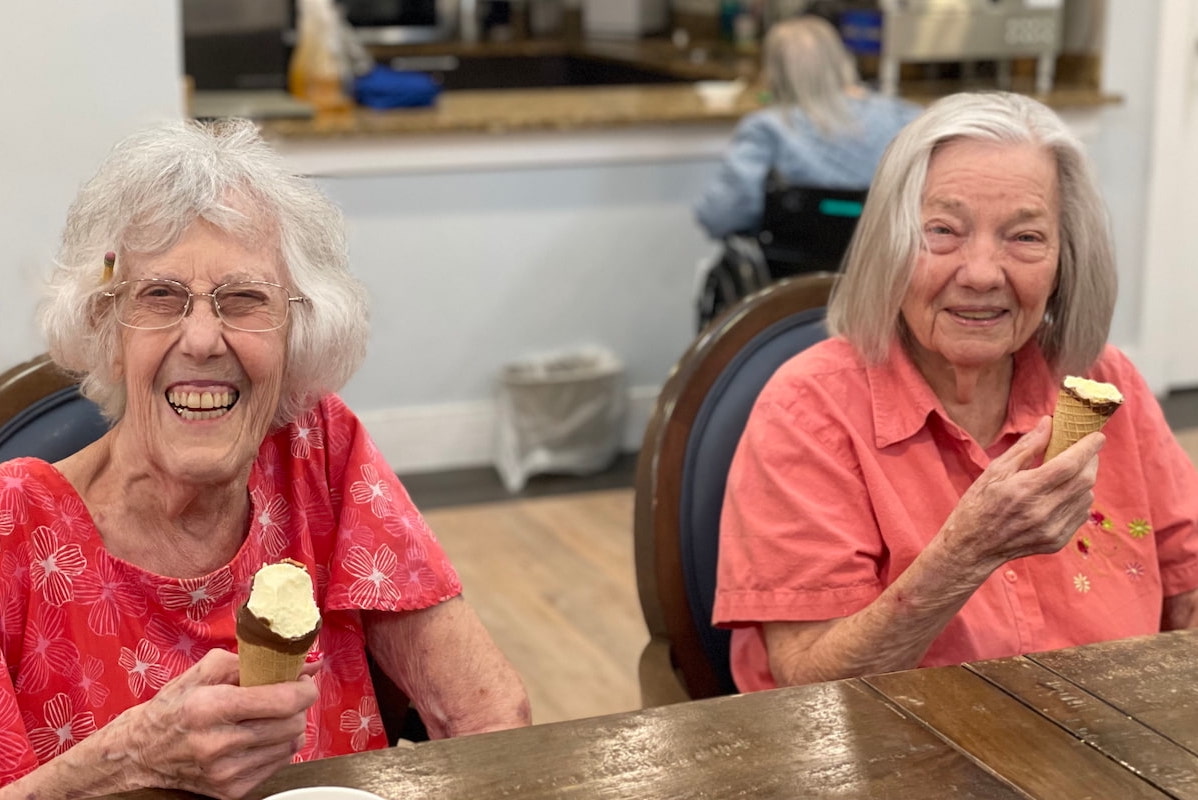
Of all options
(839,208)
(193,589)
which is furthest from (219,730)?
(839,208)

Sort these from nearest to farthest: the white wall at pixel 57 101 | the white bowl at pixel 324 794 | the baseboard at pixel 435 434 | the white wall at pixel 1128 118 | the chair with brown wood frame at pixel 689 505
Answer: the white bowl at pixel 324 794, the chair with brown wood frame at pixel 689 505, the white wall at pixel 57 101, the baseboard at pixel 435 434, the white wall at pixel 1128 118

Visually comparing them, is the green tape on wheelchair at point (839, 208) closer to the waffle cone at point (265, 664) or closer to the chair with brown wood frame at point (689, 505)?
the chair with brown wood frame at point (689, 505)

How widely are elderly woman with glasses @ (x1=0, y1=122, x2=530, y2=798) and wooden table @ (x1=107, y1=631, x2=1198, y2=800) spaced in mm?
181

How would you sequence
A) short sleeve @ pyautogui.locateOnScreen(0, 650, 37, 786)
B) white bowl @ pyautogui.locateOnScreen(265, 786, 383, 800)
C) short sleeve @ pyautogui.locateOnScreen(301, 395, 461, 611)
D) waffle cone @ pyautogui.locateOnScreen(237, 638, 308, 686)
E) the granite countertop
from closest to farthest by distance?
white bowl @ pyautogui.locateOnScreen(265, 786, 383, 800) < waffle cone @ pyautogui.locateOnScreen(237, 638, 308, 686) < short sleeve @ pyautogui.locateOnScreen(0, 650, 37, 786) < short sleeve @ pyautogui.locateOnScreen(301, 395, 461, 611) < the granite countertop

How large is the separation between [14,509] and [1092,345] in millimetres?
1246

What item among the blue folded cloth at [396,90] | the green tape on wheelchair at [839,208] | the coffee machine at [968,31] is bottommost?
the green tape on wheelchair at [839,208]

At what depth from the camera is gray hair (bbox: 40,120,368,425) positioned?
4.62 feet

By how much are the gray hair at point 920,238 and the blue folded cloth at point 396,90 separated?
2843 mm

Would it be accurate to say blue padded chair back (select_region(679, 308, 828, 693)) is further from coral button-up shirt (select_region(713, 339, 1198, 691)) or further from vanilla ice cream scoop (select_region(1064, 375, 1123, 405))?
vanilla ice cream scoop (select_region(1064, 375, 1123, 405))

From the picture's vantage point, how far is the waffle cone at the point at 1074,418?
4.65 feet

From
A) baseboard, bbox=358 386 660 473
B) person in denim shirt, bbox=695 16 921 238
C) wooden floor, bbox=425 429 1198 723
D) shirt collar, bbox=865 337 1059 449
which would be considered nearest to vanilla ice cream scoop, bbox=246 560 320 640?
shirt collar, bbox=865 337 1059 449

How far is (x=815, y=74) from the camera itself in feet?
13.5

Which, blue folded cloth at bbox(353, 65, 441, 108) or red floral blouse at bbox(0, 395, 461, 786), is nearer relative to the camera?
red floral blouse at bbox(0, 395, 461, 786)

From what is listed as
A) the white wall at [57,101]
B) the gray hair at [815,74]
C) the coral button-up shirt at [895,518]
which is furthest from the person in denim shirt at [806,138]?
the coral button-up shirt at [895,518]
